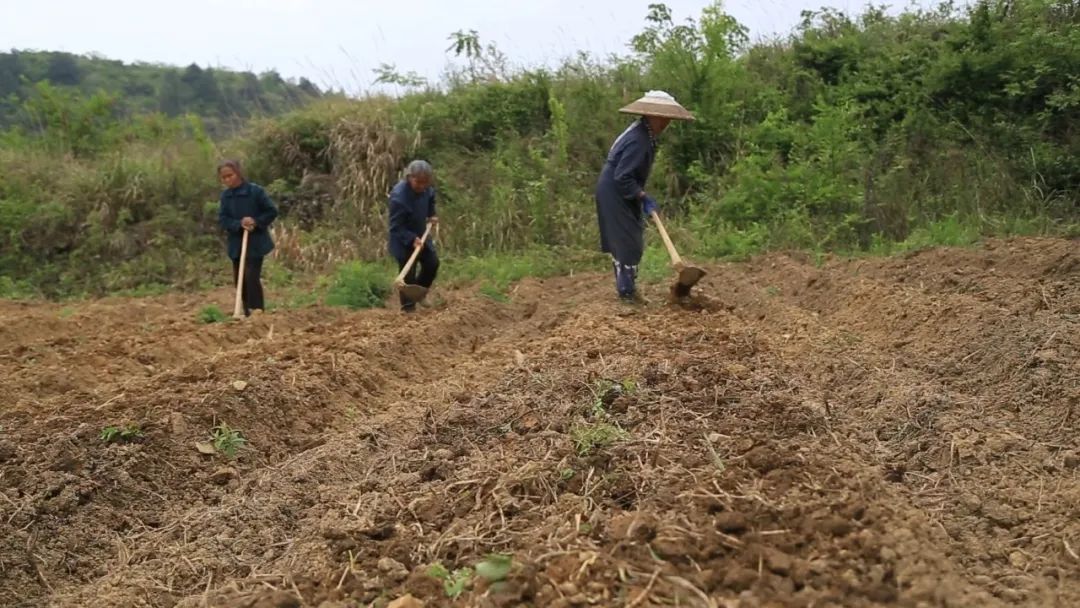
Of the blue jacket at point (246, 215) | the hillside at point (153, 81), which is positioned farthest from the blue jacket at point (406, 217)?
the hillside at point (153, 81)

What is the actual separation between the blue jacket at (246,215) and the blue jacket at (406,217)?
105 cm

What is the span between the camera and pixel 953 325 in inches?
222

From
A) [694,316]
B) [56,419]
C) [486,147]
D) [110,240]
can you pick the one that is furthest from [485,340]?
[110,240]

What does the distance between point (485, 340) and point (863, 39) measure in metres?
9.10

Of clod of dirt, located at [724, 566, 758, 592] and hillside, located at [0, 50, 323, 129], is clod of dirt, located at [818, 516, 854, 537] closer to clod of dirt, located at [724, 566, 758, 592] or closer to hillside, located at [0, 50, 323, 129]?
clod of dirt, located at [724, 566, 758, 592]

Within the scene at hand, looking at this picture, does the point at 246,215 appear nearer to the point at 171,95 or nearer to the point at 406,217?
the point at 406,217

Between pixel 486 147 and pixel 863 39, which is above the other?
pixel 863 39

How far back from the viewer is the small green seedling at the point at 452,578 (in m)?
2.46

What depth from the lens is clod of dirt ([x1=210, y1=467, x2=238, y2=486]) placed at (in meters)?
4.50

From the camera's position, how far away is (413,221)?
8.77 meters

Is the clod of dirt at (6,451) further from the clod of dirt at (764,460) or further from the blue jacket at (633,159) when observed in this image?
the blue jacket at (633,159)

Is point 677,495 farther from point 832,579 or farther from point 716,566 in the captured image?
point 832,579

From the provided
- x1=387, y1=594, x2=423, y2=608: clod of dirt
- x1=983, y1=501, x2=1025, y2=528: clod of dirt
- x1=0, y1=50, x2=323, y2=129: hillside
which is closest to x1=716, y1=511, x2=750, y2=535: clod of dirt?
x1=387, y1=594, x2=423, y2=608: clod of dirt

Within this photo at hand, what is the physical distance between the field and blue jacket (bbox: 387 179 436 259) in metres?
1.58
